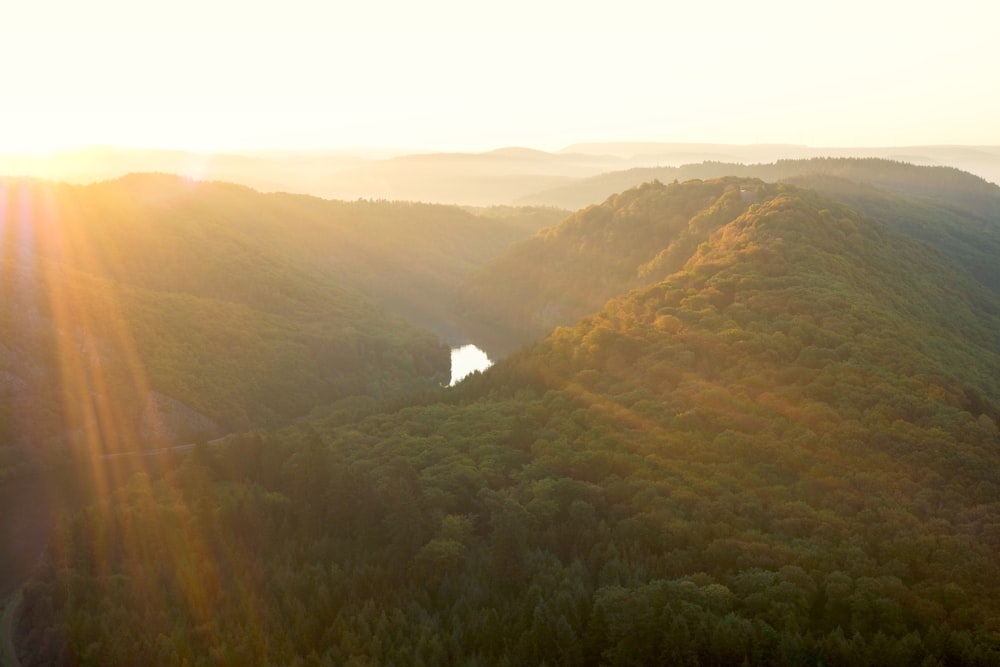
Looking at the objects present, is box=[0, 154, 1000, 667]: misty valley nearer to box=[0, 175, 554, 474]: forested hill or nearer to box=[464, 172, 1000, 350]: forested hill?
box=[0, 175, 554, 474]: forested hill

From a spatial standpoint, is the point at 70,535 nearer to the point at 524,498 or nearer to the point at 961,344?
the point at 524,498

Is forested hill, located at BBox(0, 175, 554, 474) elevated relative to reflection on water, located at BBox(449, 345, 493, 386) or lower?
elevated

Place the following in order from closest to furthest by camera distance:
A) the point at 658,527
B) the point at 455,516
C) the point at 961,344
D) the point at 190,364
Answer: the point at 658,527, the point at 455,516, the point at 961,344, the point at 190,364

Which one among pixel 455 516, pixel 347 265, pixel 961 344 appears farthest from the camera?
pixel 347 265

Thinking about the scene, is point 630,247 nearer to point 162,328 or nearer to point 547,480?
point 162,328

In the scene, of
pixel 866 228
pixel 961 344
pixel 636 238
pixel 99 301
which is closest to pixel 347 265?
pixel 636 238

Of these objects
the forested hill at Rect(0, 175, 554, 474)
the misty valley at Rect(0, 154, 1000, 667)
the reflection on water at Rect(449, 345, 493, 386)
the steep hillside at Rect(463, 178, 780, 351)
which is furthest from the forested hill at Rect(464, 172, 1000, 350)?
the misty valley at Rect(0, 154, 1000, 667)

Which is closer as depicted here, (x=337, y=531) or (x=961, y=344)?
(x=337, y=531)
